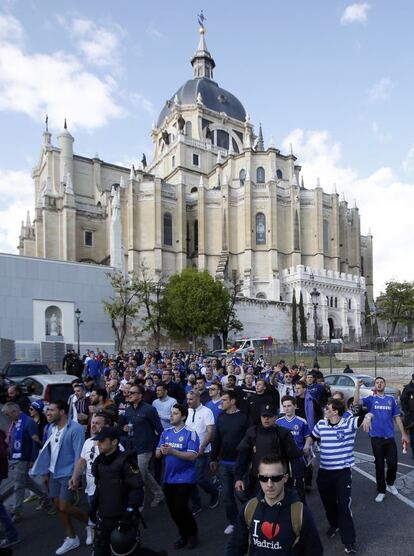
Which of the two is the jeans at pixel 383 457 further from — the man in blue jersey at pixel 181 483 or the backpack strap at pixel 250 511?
the backpack strap at pixel 250 511

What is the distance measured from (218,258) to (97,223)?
15.2 m

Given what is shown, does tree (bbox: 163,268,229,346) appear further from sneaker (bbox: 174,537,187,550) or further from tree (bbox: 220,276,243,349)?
sneaker (bbox: 174,537,187,550)

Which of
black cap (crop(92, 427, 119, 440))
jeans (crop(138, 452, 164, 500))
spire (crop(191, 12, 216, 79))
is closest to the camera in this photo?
black cap (crop(92, 427, 119, 440))

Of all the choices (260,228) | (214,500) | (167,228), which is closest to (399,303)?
(260,228)

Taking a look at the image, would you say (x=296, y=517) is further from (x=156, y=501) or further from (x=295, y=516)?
(x=156, y=501)

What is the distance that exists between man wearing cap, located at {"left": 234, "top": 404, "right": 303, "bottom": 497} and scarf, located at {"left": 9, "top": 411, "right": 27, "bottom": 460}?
310cm

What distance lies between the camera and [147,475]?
21.4 ft

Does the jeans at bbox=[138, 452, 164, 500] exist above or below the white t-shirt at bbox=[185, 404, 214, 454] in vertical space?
below

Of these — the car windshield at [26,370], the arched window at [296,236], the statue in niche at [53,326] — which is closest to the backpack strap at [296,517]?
the car windshield at [26,370]

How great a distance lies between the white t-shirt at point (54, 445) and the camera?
17.3 ft

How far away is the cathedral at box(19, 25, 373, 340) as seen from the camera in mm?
53312

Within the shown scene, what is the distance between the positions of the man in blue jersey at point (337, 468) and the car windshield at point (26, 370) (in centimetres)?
1259

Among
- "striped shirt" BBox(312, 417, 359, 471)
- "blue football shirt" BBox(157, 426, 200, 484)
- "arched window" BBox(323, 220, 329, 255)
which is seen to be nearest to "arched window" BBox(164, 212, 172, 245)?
"arched window" BBox(323, 220, 329, 255)

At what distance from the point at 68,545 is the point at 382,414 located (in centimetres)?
449
